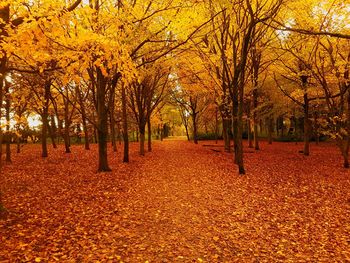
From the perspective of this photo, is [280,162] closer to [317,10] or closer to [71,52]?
[317,10]

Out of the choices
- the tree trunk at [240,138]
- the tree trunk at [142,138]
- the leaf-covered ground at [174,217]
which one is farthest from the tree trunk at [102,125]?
the tree trunk at [142,138]

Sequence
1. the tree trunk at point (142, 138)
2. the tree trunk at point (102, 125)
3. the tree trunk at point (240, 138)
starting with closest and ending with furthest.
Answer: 1. the tree trunk at point (240, 138)
2. the tree trunk at point (102, 125)
3. the tree trunk at point (142, 138)

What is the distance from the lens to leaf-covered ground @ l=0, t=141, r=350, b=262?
6418 mm

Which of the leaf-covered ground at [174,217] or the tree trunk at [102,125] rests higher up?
the tree trunk at [102,125]

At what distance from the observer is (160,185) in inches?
505

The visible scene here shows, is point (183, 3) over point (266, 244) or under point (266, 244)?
over

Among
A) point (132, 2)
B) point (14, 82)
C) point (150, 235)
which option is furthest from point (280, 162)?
point (14, 82)

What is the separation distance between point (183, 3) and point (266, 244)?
33.9ft

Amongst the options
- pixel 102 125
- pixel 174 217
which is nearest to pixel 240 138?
pixel 102 125

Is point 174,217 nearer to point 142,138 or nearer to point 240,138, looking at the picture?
point 240,138

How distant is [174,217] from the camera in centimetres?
869

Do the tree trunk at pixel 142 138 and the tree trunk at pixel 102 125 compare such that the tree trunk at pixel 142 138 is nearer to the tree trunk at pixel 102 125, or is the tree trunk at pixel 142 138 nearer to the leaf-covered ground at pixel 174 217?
the tree trunk at pixel 102 125

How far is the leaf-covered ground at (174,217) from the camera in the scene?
6.42 metres

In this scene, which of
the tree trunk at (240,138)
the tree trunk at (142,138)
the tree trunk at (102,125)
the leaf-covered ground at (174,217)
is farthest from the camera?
the tree trunk at (142,138)
